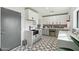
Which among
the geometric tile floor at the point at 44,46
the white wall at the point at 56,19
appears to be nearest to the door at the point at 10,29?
the geometric tile floor at the point at 44,46

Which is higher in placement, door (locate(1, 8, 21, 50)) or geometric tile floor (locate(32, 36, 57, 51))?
door (locate(1, 8, 21, 50))

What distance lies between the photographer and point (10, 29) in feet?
9.68

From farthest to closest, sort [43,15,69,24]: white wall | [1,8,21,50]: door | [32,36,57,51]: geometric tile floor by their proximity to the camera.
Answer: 1. [43,15,69,24]: white wall
2. [32,36,57,51]: geometric tile floor
3. [1,8,21,50]: door

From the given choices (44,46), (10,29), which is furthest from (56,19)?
(10,29)

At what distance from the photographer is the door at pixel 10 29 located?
8.50ft

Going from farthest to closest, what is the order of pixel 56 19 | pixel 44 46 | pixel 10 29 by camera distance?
pixel 56 19 < pixel 44 46 < pixel 10 29

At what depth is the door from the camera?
8.50ft

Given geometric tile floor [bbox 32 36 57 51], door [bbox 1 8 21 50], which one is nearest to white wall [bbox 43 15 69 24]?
geometric tile floor [bbox 32 36 57 51]

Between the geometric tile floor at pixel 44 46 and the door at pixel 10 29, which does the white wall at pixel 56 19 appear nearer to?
the geometric tile floor at pixel 44 46

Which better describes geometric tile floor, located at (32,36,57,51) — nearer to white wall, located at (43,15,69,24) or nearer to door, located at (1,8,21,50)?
door, located at (1,8,21,50)

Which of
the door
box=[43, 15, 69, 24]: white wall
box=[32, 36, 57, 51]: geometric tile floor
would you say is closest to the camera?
the door

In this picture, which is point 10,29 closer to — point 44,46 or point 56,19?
point 44,46

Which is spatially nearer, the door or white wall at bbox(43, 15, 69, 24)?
the door
